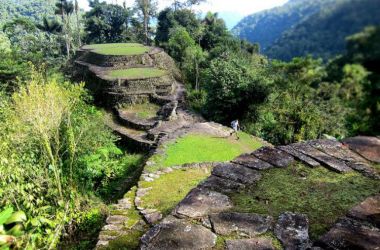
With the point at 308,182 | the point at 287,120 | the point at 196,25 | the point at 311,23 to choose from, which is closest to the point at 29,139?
the point at 308,182

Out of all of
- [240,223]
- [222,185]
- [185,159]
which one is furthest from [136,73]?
[240,223]

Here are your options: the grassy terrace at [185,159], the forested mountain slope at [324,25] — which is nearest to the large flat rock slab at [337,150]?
the grassy terrace at [185,159]

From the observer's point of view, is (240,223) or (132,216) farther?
(132,216)

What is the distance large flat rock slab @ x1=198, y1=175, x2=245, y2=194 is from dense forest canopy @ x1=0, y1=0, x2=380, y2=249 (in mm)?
1029

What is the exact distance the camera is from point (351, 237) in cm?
215

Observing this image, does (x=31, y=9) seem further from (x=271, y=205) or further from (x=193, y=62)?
(x=271, y=205)

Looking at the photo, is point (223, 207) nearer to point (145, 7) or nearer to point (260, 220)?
point (260, 220)

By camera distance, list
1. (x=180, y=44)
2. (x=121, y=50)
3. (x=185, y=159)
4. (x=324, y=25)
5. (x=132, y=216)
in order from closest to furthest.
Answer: (x=324, y=25)
(x=132, y=216)
(x=185, y=159)
(x=121, y=50)
(x=180, y=44)

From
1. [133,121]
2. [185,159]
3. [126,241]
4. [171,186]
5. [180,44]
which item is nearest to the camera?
[126,241]

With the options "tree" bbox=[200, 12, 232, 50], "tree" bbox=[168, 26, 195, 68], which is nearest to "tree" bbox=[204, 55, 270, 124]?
"tree" bbox=[168, 26, 195, 68]

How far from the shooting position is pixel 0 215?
2354 mm

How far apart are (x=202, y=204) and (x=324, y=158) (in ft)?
4.74

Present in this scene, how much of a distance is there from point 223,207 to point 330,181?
1.04 metres

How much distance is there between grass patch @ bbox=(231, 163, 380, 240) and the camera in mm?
2746
